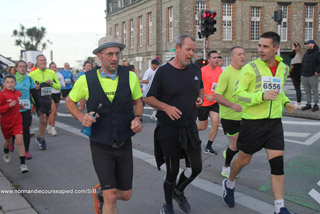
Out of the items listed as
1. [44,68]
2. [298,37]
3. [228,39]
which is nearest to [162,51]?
[228,39]

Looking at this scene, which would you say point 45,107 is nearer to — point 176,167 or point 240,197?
point 176,167

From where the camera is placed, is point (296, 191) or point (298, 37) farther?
point (298, 37)

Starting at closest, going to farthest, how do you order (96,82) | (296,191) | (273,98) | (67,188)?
(96,82)
(273,98)
(296,191)
(67,188)

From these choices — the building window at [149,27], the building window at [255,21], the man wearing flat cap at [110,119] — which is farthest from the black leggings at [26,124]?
the building window at [149,27]

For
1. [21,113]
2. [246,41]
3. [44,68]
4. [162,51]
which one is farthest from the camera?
[162,51]

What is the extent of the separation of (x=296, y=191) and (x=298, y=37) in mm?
39979

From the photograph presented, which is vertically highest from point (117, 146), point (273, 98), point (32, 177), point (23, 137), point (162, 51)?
point (162, 51)

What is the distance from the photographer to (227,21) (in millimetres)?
40500

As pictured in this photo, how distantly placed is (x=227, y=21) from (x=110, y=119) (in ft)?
128

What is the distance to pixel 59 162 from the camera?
699 cm

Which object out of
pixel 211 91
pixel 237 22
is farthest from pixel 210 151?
pixel 237 22

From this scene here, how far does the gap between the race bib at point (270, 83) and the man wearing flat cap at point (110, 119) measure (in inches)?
56.2

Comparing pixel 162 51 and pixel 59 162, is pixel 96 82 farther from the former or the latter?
pixel 162 51

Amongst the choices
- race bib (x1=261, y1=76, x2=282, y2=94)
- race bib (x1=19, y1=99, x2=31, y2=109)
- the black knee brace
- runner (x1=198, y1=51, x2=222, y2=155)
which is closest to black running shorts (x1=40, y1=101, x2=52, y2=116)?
race bib (x1=19, y1=99, x2=31, y2=109)
